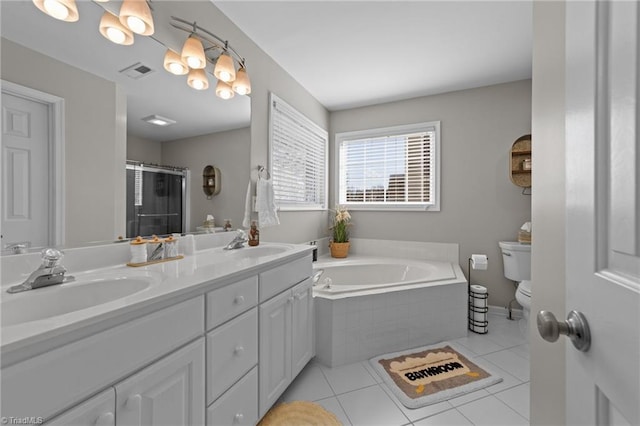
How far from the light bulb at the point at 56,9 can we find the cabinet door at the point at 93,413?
1357 mm

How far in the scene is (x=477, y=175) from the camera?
2.90 meters

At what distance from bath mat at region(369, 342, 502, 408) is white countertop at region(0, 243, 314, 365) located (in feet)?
3.59

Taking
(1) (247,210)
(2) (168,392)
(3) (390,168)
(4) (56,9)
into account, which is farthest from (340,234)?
(4) (56,9)

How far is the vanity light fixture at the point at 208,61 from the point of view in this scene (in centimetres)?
153

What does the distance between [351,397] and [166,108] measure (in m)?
1.98

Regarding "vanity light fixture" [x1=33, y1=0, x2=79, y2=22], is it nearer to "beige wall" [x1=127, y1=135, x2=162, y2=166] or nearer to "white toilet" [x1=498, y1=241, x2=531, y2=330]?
"beige wall" [x1=127, y1=135, x2=162, y2=166]

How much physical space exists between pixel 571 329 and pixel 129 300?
101 cm

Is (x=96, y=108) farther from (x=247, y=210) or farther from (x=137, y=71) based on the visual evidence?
(x=247, y=210)

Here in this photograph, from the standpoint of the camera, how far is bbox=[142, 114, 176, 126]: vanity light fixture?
143 centimetres

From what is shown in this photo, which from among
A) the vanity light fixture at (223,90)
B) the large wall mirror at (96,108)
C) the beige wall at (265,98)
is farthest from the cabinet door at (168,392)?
the vanity light fixture at (223,90)

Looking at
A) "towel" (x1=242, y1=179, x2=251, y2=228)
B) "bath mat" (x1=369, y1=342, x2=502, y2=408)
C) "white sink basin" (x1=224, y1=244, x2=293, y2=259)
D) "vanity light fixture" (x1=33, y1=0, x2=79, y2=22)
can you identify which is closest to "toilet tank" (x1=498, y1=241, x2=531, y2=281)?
"bath mat" (x1=369, y1=342, x2=502, y2=408)

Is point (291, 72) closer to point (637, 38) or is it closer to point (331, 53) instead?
point (331, 53)

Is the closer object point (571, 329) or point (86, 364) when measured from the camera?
point (571, 329)

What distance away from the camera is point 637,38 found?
1.16 feet
